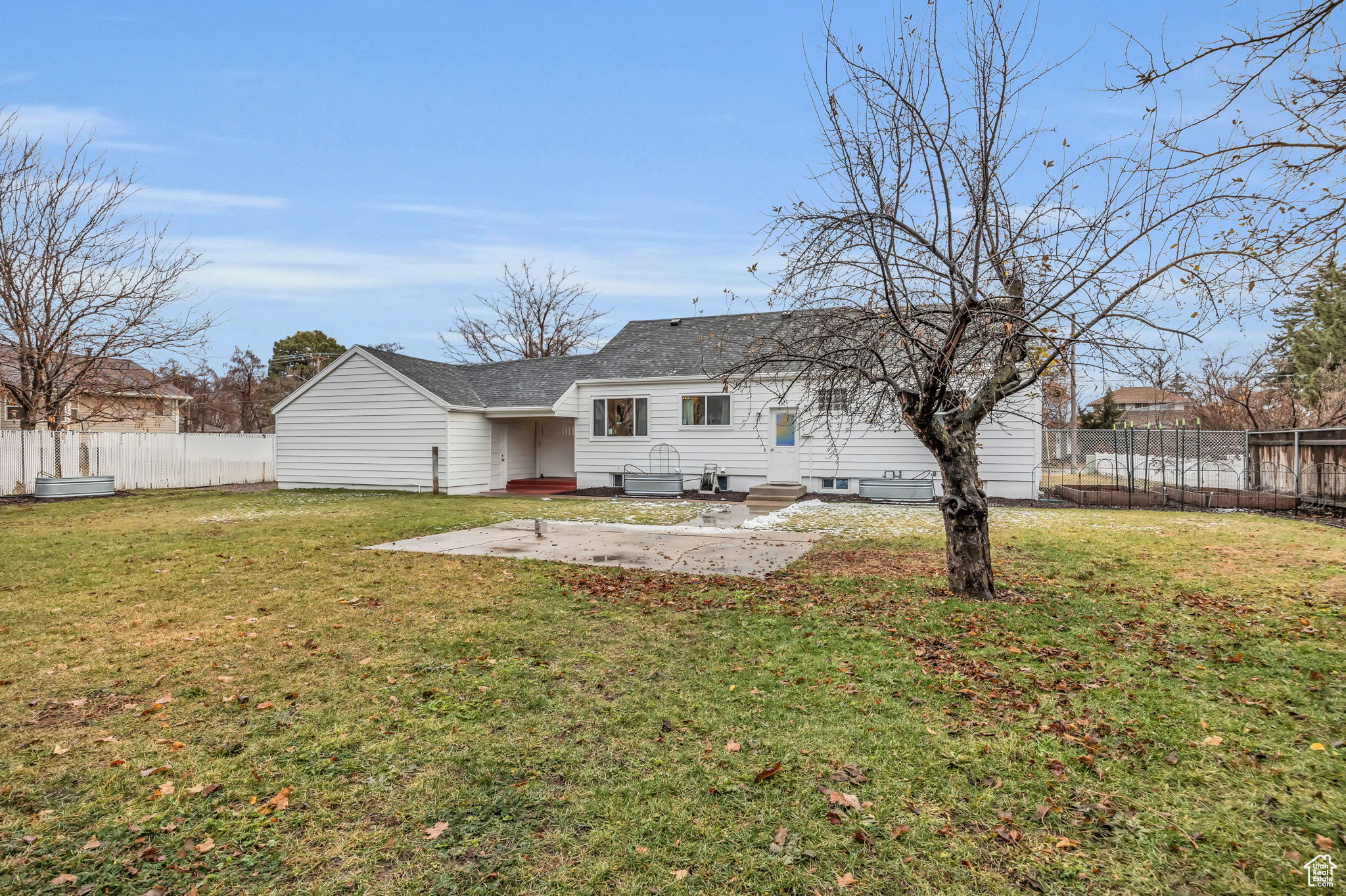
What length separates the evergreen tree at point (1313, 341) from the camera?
1465cm

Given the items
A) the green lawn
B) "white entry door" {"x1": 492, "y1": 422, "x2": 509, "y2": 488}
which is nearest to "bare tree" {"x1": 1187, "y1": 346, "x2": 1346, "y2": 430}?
the green lawn

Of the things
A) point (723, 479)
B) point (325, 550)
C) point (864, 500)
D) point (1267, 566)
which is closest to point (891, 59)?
point (1267, 566)

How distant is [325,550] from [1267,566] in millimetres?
12355

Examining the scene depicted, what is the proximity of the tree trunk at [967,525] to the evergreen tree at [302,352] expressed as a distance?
153 feet

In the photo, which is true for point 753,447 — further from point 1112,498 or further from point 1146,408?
point 1146,408

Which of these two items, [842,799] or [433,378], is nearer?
[842,799]

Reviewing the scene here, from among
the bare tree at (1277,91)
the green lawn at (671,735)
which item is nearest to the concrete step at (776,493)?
the green lawn at (671,735)

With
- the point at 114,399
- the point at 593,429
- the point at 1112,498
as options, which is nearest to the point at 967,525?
the point at 1112,498

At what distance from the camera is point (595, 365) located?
67.2ft

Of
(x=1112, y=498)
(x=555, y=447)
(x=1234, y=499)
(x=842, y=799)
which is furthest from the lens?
(x=555, y=447)

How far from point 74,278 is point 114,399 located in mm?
4563

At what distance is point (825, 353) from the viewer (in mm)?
6320

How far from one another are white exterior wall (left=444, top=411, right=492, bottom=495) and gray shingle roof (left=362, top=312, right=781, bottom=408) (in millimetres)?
514

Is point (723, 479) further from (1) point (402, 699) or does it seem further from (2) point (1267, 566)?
(1) point (402, 699)
